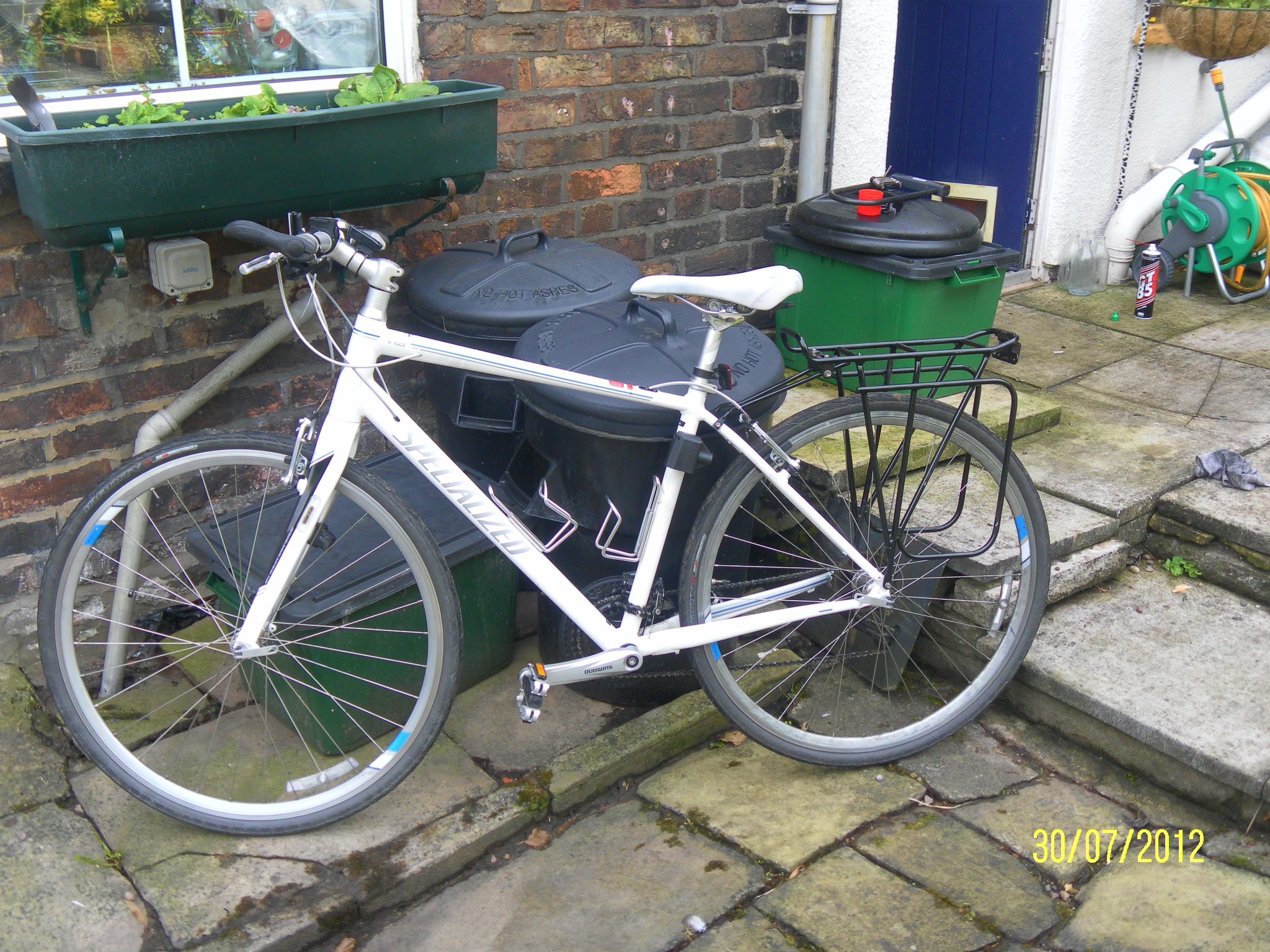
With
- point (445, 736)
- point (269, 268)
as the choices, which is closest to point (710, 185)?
point (269, 268)

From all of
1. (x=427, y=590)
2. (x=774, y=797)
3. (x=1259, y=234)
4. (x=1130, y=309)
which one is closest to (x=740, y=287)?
(x=427, y=590)

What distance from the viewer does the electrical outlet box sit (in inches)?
119

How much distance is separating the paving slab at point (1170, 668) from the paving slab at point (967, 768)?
0.23m

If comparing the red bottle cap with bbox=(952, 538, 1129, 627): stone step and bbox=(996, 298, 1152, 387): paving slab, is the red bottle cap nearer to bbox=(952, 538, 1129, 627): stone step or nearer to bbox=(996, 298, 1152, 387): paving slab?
bbox=(996, 298, 1152, 387): paving slab

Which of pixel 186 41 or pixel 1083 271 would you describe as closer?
pixel 186 41

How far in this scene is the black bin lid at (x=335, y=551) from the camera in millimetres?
2777

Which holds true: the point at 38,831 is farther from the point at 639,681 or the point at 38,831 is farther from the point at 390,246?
the point at 390,246

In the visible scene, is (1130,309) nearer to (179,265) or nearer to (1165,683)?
(1165,683)

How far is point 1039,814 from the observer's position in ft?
9.54

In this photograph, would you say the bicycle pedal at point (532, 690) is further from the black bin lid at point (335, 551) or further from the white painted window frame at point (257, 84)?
the white painted window frame at point (257, 84)

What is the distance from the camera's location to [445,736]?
3.08 metres

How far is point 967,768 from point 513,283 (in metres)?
1.79

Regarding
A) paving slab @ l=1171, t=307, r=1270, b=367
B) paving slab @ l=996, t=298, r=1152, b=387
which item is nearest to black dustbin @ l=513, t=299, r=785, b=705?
paving slab @ l=996, t=298, r=1152, b=387

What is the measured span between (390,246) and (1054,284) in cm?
386
